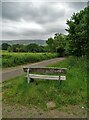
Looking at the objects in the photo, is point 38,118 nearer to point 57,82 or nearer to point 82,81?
point 57,82

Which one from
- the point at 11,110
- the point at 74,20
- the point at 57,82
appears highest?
the point at 74,20

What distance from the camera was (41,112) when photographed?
5.92 metres

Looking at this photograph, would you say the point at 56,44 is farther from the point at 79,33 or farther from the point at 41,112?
the point at 41,112

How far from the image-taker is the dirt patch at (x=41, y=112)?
5598 millimetres

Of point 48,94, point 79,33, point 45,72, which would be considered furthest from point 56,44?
point 48,94

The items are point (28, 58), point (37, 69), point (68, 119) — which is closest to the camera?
point (68, 119)

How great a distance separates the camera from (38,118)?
539cm

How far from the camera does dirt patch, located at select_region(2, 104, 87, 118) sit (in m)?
5.60

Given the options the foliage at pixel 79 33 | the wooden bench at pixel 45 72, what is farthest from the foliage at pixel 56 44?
the wooden bench at pixel 45 72

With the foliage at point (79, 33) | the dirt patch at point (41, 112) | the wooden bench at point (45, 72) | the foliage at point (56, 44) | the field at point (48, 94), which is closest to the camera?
the dirt patch at point (41, 112)

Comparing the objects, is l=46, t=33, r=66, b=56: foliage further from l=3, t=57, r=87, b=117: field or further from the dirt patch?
the dirt patch

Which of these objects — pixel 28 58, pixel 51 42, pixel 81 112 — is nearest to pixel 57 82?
pixel 81 112

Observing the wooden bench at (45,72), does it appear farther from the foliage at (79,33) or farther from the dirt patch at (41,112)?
the foliage at (79,33)

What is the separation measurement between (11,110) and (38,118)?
113cm
